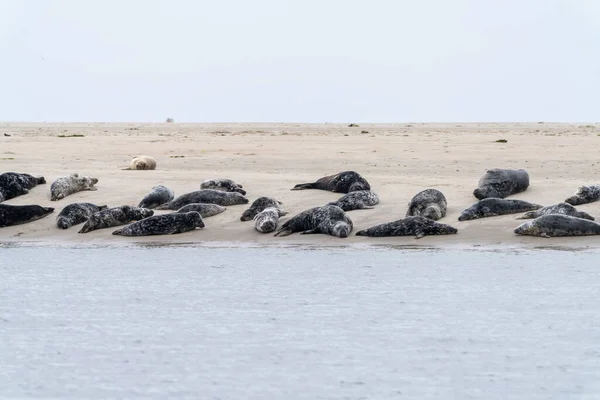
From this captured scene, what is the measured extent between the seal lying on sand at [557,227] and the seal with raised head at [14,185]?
22.4ft

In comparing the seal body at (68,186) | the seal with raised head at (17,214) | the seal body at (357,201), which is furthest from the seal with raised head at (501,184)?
the seal with raised head at (17,214)

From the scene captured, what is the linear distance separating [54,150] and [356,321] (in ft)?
49.7

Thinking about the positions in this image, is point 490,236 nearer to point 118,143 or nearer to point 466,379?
point 466,379

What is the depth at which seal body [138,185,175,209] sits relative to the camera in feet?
41.1

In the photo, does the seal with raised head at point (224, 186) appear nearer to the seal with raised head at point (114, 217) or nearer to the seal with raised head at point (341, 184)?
the seal with raised head at point (341, 184)

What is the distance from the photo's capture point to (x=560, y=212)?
36.1 ft

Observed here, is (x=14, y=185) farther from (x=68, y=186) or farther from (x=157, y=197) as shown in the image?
(x=157, y=197)

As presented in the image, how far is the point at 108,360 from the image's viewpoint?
5.45 meters

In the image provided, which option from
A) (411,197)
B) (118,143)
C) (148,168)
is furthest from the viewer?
(118,143)

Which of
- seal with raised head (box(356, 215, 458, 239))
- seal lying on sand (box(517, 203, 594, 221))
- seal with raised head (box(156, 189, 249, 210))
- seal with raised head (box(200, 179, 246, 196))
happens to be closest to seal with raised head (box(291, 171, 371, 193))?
seal with raised head (box(200, 179, 246, 196))

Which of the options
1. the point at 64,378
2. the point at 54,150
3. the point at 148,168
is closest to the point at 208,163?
the point at 148,168

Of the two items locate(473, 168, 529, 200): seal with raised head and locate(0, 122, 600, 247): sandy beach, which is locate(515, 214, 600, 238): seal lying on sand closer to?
locate(0, 122, 600, 247): sandy beach

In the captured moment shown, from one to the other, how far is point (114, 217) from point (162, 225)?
791 millimetres

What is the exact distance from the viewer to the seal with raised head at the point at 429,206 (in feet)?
36.7
